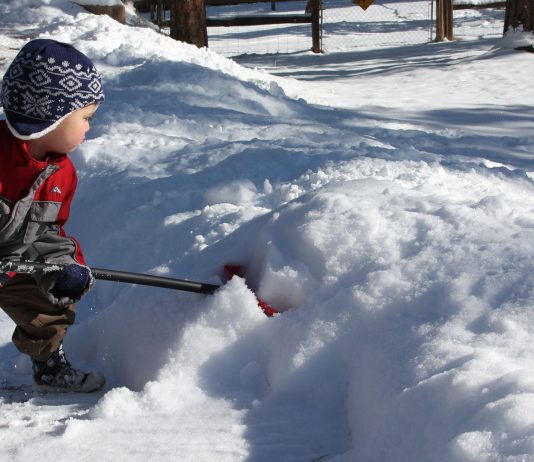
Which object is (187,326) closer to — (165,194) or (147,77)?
(165,194)

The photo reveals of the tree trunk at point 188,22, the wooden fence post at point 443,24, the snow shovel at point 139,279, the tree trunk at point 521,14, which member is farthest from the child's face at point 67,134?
the wooden fence post at point 443,24

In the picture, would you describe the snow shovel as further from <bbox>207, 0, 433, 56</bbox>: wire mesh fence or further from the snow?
<bbox>207, 0, 433, 56</bbox>: wire mesh fence

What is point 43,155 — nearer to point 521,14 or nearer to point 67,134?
point 67,134

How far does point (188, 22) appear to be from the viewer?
11.3 meters

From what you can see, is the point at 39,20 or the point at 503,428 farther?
the point at 39,20

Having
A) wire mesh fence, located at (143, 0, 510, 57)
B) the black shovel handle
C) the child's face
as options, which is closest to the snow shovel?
the black shovel handle

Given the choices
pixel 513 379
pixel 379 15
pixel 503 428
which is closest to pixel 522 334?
pixel 513 379

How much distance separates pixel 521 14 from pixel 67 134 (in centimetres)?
1045

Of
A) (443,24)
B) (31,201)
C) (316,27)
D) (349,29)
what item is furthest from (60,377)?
(349,29)

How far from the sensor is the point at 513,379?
6.57 feet

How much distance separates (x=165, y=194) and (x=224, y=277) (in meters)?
1.35

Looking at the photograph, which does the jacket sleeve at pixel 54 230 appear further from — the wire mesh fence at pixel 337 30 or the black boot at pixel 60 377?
the wire mesh fence at pixel 337 30

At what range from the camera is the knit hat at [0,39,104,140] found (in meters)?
2.69

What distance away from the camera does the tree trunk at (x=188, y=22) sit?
36.7 feet
